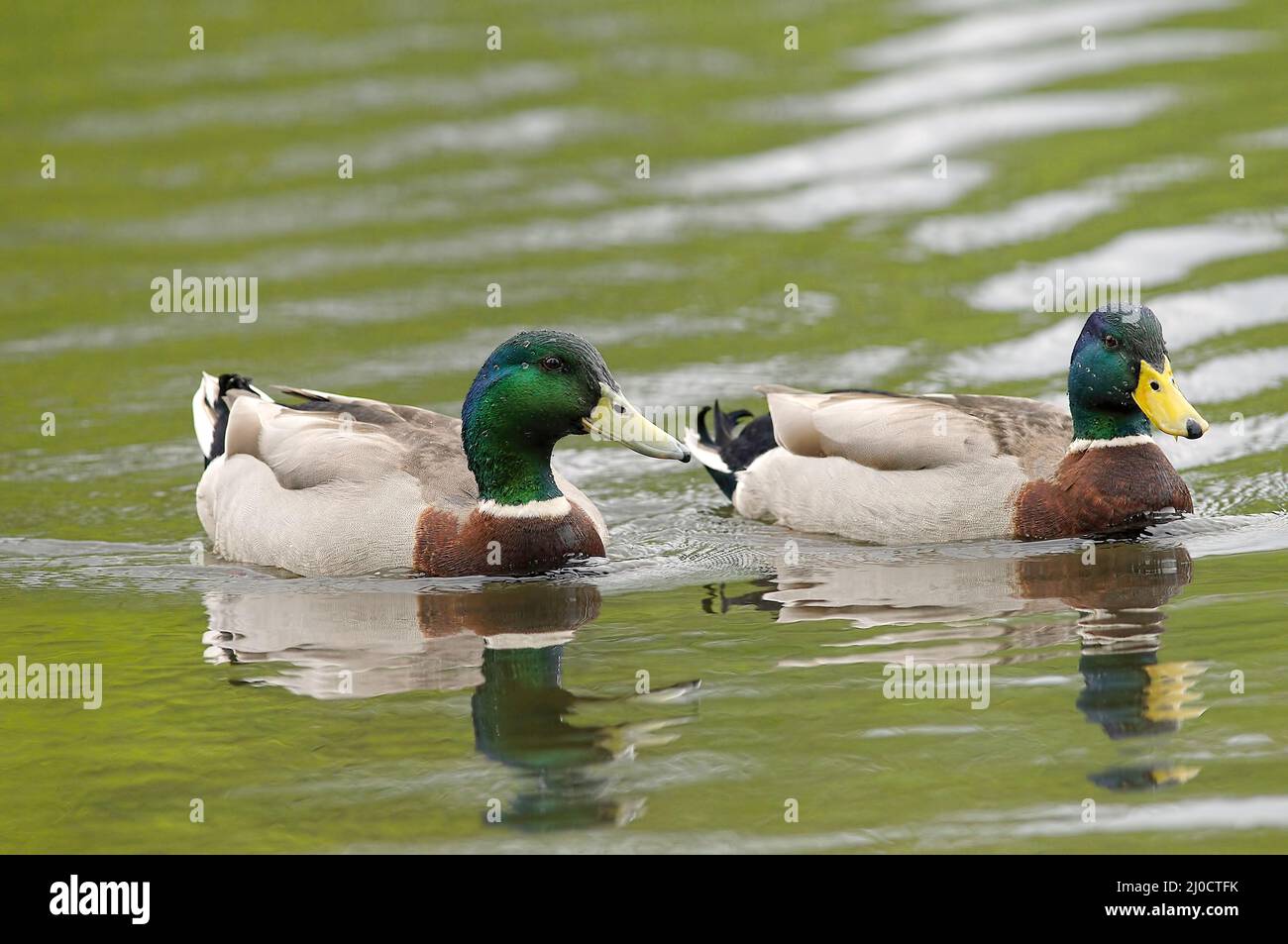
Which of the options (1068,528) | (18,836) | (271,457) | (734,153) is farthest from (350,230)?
(18,836)

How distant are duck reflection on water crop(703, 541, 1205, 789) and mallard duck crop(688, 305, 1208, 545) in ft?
0.77

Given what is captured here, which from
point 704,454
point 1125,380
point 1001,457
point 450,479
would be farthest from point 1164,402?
point 450,479

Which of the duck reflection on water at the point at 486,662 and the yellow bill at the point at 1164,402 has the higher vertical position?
the yellow bill at the point at 1164,402

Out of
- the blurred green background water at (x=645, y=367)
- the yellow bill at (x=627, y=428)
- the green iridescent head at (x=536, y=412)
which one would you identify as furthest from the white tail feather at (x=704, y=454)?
the yellow bill at (x=627, y=428)

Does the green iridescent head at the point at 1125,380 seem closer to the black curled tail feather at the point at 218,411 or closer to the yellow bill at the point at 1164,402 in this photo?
the yellow bill at the point at 1164,402

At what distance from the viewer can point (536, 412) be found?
9219 millimetres

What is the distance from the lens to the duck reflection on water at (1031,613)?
24.1 ft

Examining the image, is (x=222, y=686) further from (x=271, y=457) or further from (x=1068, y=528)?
(x=1068, y=528)

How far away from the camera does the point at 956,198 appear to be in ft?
51.4

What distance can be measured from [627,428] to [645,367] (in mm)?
3913

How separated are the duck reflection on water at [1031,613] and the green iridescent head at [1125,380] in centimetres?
61

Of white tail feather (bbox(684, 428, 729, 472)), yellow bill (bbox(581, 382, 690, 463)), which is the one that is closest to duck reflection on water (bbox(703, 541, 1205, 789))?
yellow bill (bbox(581, 382, 690, 463))

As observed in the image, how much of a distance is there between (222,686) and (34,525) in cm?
328

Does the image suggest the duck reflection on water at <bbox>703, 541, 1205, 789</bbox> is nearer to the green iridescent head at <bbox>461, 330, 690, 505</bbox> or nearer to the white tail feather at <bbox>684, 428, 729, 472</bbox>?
the green iridescent head at <bbox>461, 330, 690, 505</bbox>
